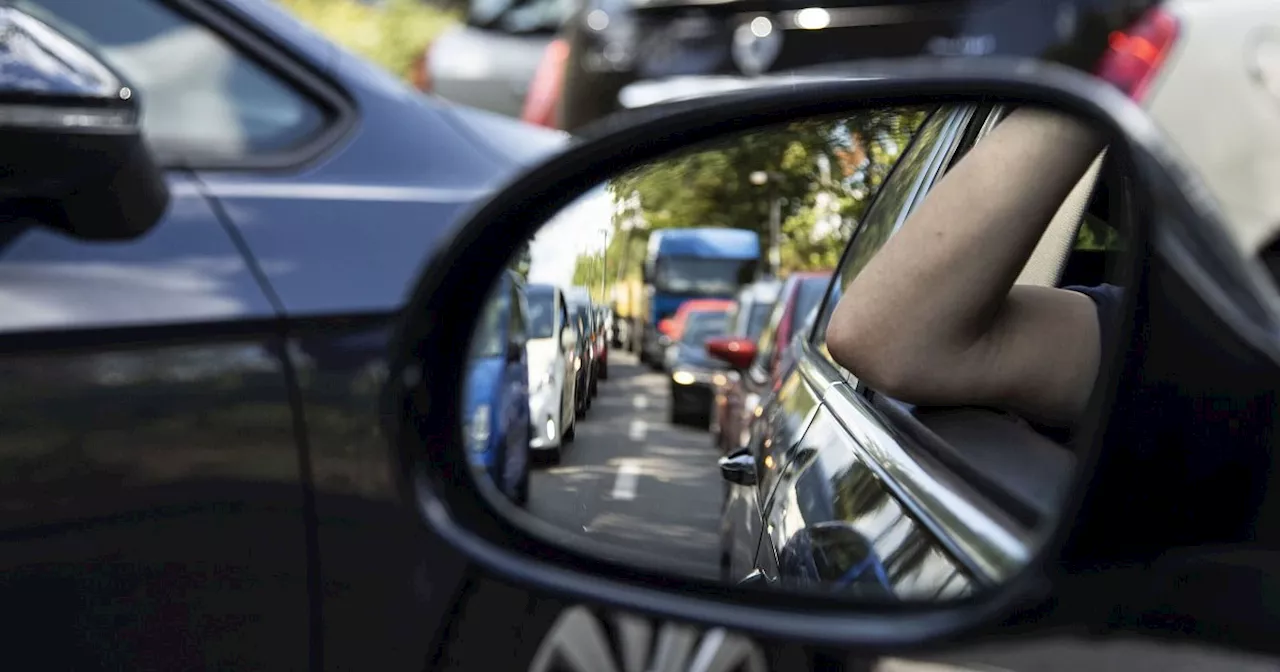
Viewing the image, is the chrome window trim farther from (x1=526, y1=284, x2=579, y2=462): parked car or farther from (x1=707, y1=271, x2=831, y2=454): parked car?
(x1=526, y1=284, x2=579, y2=462): parked car

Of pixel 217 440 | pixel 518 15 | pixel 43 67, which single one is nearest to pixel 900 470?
pixel 217 440

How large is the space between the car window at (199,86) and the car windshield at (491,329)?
1.16 m

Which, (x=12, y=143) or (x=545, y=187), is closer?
(x=545, y=187)

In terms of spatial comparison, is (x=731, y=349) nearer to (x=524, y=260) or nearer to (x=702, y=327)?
(x=702, y=327)

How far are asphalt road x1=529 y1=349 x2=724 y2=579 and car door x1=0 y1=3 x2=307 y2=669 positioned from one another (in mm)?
904

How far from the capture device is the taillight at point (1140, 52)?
4.05 metres

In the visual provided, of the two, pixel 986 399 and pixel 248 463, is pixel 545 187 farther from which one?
pixel 248 463

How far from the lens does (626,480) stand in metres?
1.30

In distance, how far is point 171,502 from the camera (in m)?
2.08

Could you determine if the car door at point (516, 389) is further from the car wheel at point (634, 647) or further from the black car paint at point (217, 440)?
the black car paint at point (217, 440)

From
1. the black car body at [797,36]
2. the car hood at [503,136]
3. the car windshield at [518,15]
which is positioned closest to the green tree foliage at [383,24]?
the car windshield at [518,15]

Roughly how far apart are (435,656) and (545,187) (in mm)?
1026

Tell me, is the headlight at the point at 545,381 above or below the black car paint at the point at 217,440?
above

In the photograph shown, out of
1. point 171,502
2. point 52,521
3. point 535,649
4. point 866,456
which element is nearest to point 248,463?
point 171,502
